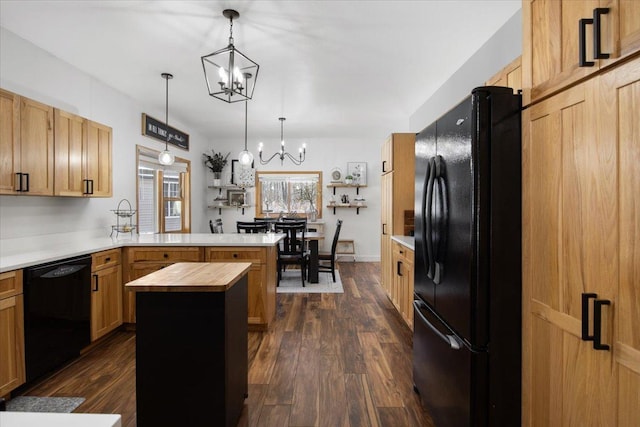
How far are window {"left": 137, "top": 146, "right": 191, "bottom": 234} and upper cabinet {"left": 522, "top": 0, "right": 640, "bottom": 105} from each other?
15.7 ft

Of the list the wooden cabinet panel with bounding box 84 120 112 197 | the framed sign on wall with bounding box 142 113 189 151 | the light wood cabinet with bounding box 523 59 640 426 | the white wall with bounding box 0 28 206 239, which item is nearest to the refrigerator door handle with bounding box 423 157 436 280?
the light wood cabinet with bounding box 523 59 640 426

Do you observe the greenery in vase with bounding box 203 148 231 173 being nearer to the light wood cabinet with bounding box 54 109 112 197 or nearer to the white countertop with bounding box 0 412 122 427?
the light wood cabinet with bounding box 54 109 112 197

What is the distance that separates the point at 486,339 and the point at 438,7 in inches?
93.3

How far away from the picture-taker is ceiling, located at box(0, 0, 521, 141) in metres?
2.53

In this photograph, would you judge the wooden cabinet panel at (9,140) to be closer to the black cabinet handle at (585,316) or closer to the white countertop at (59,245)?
the white countertop at (59,245)

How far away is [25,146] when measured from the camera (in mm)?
2604

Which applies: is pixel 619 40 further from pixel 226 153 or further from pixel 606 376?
pixel 226 153

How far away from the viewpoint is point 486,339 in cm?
144

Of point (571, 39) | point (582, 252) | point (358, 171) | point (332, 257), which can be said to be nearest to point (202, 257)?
point (332, 257)

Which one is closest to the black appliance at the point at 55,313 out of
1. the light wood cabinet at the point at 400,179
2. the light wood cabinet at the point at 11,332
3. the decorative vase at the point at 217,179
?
the light wood cabinet at the point at 11,332

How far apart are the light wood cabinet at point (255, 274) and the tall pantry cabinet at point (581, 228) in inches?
94.1

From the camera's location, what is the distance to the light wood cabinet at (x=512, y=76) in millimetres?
2263

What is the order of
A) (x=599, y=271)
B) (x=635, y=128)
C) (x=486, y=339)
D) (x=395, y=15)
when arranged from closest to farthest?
(x=635, y=128)
(x=599, y=271)
(x=486, y=339)
(x=395, y=15)

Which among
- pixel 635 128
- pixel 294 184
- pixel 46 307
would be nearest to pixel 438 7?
pixel 635 128
